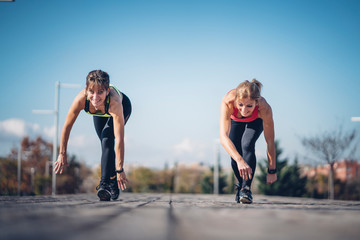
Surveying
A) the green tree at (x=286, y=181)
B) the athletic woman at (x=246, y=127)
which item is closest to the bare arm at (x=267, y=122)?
the athletic woman at (x=246, y=127)

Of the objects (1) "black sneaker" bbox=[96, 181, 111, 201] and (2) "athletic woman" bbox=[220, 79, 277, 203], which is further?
(1) "black sneaker" bbox=[96, 181, 111, 201]

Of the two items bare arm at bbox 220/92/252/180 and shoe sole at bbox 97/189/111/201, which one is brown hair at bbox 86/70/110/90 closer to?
shoe sole at bbox 97/189/111/201

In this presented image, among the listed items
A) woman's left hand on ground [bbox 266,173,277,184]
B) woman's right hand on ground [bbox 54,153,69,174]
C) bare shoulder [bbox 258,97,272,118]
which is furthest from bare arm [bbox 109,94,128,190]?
woman's left hand on ground [bbox 266,173,277,184]

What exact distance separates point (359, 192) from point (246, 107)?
123ft

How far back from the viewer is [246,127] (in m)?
4.28

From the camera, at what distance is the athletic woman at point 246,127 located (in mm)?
3570

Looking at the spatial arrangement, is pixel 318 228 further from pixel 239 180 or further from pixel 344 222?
pixel 239 180

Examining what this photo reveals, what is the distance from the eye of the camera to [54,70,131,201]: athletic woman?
11.9 feet

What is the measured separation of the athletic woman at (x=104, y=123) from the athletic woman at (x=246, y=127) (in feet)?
3.75

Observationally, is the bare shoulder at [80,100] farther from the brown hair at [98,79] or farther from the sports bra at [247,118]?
the sports bra at [247,118]

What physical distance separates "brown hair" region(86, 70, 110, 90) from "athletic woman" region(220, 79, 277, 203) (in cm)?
131

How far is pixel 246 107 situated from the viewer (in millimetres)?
3619

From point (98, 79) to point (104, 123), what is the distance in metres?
0.82

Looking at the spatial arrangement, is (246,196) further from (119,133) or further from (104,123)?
(104,123)
